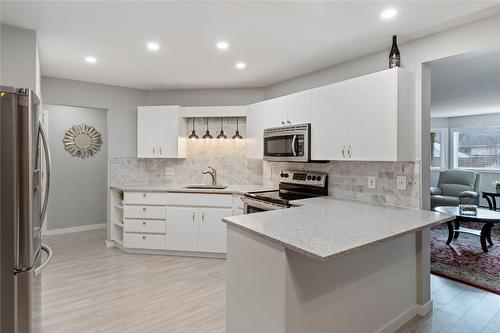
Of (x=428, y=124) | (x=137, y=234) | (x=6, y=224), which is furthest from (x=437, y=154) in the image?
(x=6, y=224)

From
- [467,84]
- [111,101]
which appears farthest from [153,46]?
[467,84]

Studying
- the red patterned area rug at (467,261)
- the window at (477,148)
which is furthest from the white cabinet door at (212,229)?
the window at (477,148)

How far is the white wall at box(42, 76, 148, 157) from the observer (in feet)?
12.5

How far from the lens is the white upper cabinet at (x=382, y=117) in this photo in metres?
2.28

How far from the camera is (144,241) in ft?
12.7

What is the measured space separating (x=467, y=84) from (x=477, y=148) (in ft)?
14.2

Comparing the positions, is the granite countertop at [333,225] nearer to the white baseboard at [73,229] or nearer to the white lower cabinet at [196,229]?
the white lower cabinet at [196,229]

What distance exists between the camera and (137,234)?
3.88 m

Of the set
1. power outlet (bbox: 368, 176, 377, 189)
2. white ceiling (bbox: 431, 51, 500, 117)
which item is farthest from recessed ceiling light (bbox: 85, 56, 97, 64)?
white ceiling (bbox: 431, 51, 500, 117)

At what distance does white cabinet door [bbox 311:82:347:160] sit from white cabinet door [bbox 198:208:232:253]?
1.50 metres

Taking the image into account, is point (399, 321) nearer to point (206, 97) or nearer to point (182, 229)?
point (182, 229)

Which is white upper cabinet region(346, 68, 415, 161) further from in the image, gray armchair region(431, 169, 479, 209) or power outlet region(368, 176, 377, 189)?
gray armchair region(431, 169, 479, 209)

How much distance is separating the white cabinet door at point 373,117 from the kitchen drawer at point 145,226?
2638 mm

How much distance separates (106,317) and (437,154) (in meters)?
8.99
